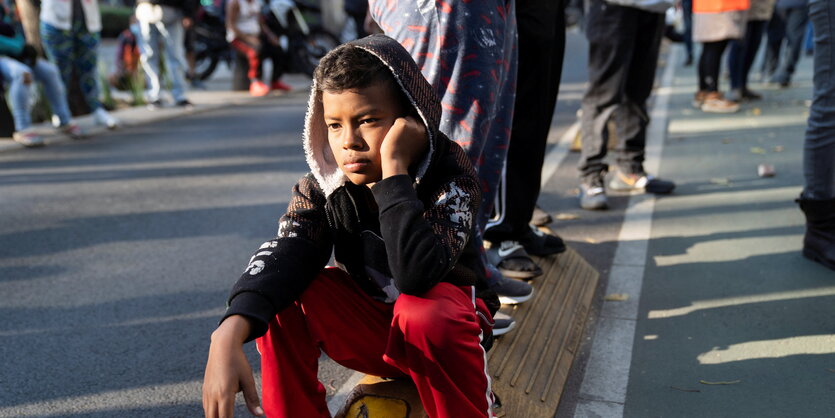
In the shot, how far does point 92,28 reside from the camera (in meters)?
8.12

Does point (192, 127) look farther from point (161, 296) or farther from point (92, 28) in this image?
point (161, 296)

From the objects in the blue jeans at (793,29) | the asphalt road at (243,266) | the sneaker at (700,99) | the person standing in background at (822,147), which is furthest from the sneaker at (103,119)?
the blue jeans at (793,29)

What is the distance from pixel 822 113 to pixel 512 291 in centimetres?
185

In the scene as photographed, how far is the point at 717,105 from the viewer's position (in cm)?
849

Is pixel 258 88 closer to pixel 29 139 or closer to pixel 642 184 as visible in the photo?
pixel 29 139

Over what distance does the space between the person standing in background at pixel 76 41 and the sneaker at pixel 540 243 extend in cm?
624

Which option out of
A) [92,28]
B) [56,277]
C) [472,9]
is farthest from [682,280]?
[92,28]

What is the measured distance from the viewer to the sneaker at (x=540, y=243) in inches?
133

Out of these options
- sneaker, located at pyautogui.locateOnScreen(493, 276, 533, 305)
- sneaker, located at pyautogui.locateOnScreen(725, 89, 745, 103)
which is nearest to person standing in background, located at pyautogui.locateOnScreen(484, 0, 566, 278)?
sneaker, located at pyautogui.locateOnScreen(493, 276, 533, 305)

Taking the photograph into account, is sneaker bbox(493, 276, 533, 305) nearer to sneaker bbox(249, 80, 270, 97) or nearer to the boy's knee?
the boy's knee

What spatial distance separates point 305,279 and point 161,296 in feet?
5.93

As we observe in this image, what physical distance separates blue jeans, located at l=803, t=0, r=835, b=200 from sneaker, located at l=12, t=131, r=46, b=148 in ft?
21.6

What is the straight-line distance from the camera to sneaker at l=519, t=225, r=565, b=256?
3.37 meters

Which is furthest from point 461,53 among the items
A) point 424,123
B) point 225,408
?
point 225,408
